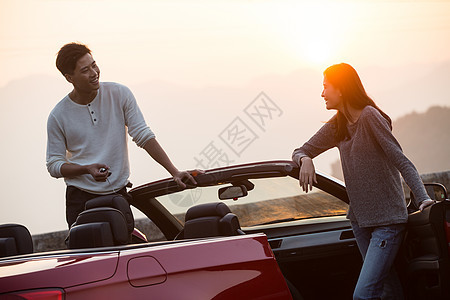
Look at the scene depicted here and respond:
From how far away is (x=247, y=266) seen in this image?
2.96m

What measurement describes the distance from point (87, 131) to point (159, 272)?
192 centimetres

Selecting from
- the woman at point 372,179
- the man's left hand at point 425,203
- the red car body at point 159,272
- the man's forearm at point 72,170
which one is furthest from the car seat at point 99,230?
the man's left hand at point 425,203

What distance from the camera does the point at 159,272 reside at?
2.67 m

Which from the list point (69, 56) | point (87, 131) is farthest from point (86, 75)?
point (87, 131)

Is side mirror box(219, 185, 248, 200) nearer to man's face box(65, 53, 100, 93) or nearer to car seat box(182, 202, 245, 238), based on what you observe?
car seat box(182, 202, 245, 238)

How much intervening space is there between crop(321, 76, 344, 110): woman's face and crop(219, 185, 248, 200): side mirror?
88 cm

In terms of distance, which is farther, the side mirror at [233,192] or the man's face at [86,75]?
the side mirror at [233,192]

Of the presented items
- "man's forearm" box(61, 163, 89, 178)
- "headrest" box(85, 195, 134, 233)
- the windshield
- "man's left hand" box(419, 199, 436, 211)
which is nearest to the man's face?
"man's forearm" box(61, 163, 89, 178)

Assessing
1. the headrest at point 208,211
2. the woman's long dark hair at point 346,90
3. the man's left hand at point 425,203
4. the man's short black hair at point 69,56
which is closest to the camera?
the headrest at point 208,211

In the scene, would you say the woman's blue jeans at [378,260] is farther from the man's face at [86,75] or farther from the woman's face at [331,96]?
the man's face at [86,75]

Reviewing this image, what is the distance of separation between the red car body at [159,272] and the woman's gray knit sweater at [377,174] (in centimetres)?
114

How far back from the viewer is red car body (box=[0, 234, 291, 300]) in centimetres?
245

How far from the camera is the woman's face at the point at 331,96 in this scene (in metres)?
4.25

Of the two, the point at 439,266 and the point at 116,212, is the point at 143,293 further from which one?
the point at 439,266
